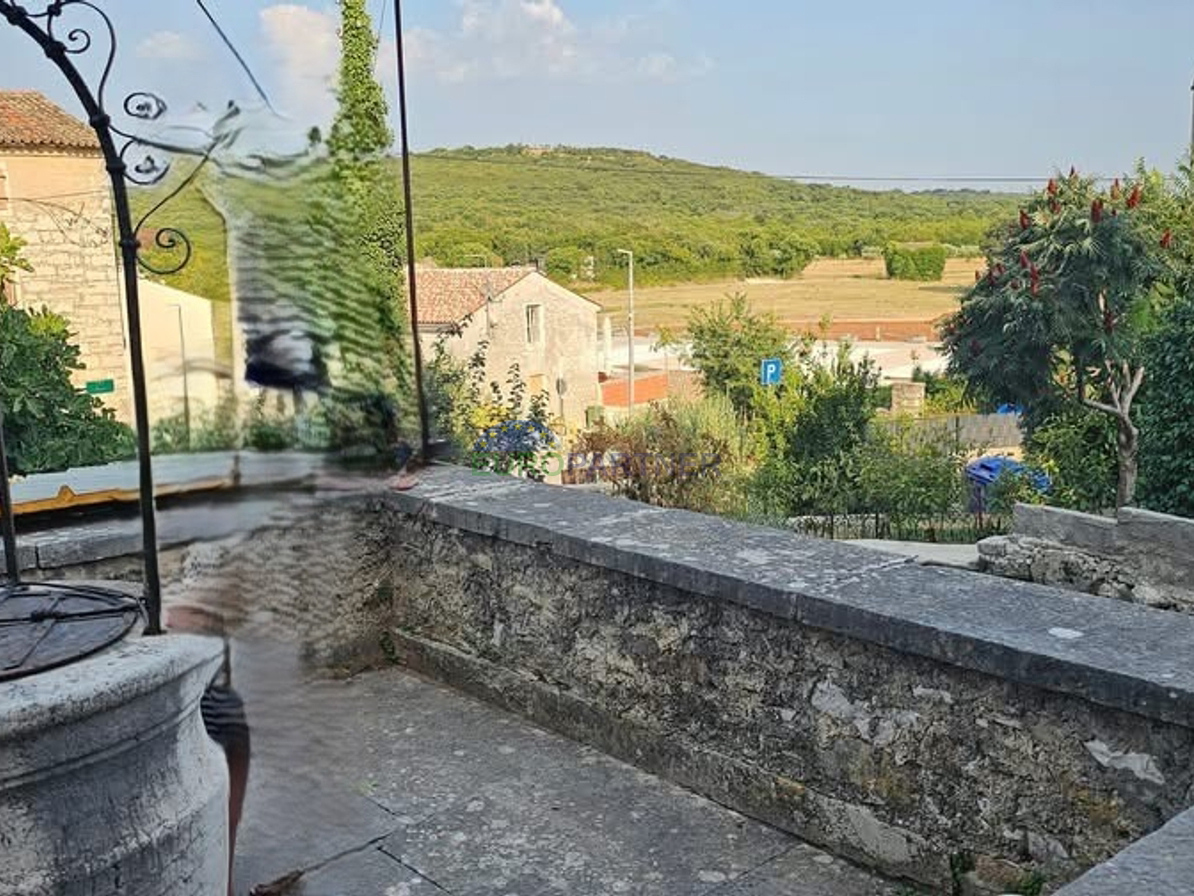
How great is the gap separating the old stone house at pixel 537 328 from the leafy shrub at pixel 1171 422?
1632 centimetres

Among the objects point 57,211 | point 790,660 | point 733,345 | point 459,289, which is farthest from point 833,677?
point 459,289

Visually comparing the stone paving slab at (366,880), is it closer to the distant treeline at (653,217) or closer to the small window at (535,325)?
the small window at (535,325)

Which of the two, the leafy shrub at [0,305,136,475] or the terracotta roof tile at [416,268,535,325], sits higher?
the terracotta roof tile at [416,268,535,325]

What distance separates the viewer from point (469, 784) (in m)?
2.70

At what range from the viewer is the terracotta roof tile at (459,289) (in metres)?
19.5

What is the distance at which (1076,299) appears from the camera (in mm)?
9133

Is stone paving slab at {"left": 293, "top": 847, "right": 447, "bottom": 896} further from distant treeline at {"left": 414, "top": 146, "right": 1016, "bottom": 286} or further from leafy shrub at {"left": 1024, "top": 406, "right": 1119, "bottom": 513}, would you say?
distant treeline at {"left": 414, "top": 146, "right": 1016, "bottom": 286}

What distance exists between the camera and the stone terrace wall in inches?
74.2

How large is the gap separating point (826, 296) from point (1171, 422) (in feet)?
152

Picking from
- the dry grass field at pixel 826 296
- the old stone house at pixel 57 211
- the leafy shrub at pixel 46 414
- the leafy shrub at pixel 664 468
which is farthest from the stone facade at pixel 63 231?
the dry grass field at pixel 826 296

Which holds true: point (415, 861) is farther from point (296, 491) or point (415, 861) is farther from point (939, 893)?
point (939, 893)

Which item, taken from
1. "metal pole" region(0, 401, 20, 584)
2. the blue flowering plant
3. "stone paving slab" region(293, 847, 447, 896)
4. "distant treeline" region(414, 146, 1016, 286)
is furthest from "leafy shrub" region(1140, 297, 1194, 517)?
"distant treeline" region(414, 146, 1016, 286)

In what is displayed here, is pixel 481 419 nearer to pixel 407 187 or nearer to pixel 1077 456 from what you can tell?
pixel 407 187

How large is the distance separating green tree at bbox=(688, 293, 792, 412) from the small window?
212 inches
